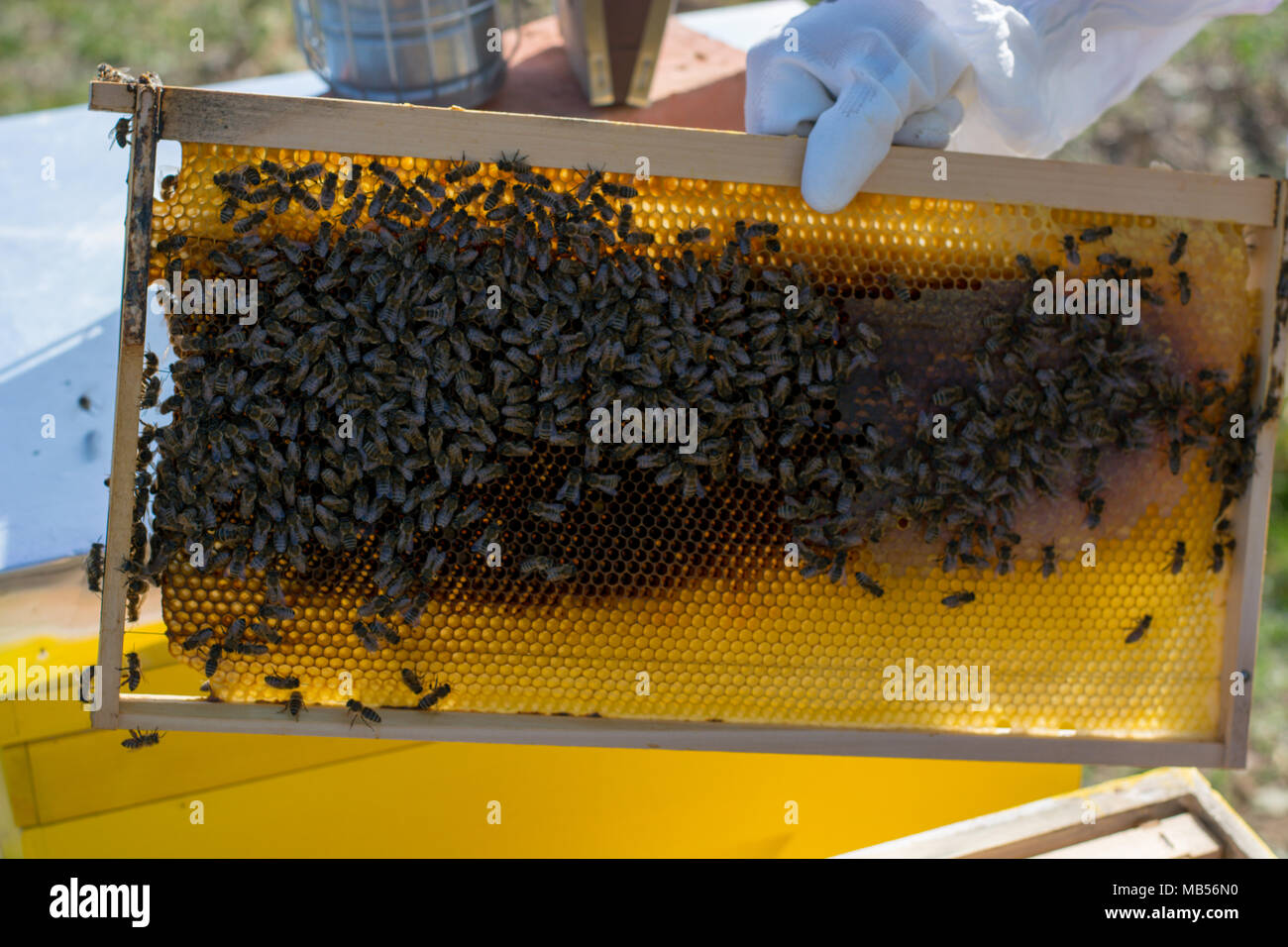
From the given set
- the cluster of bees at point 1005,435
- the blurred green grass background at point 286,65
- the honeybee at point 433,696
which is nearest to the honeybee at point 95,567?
the honeybee at point 433,696

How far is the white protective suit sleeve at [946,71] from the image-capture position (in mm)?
3066

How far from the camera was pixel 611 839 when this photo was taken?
11.8 feet

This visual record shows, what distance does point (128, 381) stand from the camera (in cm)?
278

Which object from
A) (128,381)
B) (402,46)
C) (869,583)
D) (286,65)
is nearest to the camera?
Answer: (128,381)

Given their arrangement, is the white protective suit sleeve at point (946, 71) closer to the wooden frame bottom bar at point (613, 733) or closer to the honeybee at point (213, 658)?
the wooden frame bottom bar at point (613, 733)

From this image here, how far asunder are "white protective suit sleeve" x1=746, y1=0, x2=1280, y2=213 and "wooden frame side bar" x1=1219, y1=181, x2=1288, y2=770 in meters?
1.17

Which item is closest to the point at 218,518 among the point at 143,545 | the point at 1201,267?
the point at 143,545

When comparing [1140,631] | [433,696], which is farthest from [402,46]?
[1140,631]

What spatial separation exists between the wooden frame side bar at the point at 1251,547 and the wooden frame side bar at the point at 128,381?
3.85 metres

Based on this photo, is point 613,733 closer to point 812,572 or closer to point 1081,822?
point 812,572

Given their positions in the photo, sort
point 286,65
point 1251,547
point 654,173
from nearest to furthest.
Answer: point 654,173, point 1251,547, point 286,65

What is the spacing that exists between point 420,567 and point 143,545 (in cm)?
88

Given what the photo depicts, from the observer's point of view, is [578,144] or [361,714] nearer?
[578,144]

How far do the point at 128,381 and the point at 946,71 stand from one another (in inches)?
123
